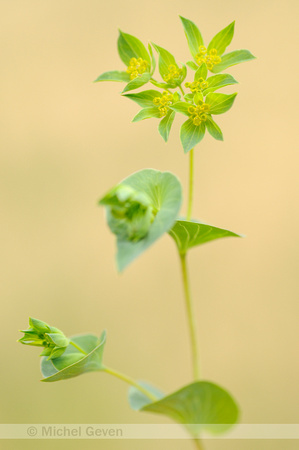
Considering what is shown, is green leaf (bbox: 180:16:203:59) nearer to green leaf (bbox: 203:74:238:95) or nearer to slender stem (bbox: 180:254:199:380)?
green leaf (bbox: 203:74:238:95)

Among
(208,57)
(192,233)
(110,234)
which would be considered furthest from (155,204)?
(110,234)

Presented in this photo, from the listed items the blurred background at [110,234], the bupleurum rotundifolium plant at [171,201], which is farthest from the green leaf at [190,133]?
the blurred background at [110,234]

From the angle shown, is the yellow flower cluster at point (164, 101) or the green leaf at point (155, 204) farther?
the yellow flower cluster at point (164, 101)

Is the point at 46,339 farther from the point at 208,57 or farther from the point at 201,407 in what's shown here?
the point at 208,57

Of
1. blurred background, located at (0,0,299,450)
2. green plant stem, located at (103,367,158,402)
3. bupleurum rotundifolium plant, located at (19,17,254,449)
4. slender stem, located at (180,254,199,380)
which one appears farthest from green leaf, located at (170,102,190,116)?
blurred background, located at (0,0,299,450)

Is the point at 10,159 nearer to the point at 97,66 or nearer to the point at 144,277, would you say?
the point at 97,66

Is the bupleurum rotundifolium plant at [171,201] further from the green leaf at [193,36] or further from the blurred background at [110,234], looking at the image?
the blurred background at [110,234]

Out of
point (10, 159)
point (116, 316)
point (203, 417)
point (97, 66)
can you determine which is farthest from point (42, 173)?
point (203, 417)

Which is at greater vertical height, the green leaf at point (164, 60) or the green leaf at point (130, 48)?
the green leaf at point (130, 48)
